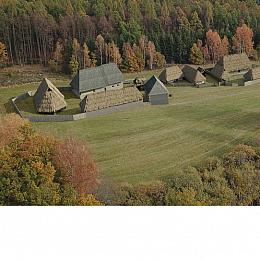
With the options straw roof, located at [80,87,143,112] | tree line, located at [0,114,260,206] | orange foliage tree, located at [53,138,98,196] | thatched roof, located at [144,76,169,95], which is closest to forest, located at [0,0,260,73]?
thatched roof, located at [144,76,169,95]

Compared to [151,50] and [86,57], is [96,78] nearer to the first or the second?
[86,57]

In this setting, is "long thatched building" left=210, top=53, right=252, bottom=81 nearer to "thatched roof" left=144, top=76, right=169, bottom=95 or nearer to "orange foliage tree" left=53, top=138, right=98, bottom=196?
"thatched roof" left=144, top=76, right=169, bottom=95

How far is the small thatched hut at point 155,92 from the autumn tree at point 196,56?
1078 mm

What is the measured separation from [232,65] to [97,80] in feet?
12.1

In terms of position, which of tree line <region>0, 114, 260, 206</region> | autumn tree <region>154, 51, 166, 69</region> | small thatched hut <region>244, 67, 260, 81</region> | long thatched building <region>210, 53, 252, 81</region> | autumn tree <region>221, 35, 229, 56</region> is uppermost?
autumn tree <region>221, 35, 229, 56</region>

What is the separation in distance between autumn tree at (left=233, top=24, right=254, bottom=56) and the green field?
1.09 metres

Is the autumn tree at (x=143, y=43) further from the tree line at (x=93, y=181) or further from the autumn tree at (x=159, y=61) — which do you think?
the tree line at (x=93, y=181)

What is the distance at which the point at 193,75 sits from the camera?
456 inches

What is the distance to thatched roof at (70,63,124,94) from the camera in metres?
11.4

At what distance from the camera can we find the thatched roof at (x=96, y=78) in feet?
37.4

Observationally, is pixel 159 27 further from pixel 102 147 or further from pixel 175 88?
pixel 102 147

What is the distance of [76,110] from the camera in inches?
426

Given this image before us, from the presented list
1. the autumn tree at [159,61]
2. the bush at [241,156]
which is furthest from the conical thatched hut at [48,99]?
the bush at [241,156]

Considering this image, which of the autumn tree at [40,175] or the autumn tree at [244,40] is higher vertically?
the autumn tree at [244,40]
